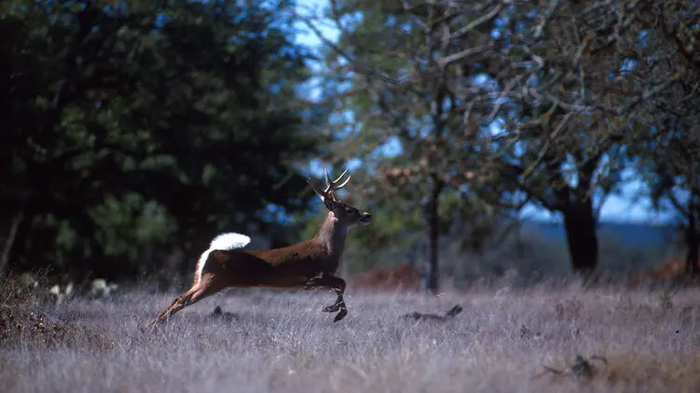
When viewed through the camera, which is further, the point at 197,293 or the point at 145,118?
the point at 145,118

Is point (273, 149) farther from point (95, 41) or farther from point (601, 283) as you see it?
point (601, 283)

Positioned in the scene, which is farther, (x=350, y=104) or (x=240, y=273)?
(x=350, y=104)

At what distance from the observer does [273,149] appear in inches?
837

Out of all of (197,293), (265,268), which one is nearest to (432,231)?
(265,268)

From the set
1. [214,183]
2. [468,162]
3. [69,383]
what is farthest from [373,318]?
[214,183]

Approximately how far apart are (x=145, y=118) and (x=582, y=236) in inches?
464

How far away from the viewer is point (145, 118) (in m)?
18.5

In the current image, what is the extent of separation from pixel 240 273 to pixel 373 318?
1.96m

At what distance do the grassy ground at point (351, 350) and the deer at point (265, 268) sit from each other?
34 cm

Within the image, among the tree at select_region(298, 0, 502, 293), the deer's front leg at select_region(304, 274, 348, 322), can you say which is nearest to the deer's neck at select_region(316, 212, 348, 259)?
the deer's front leg at select_region(304, 274, 348, 322)

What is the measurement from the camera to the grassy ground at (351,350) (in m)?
6.06

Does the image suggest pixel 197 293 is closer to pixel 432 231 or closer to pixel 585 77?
pixel 585 77

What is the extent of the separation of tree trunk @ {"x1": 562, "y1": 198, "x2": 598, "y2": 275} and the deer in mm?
12190

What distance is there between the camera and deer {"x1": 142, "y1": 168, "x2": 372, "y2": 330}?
363 inches
